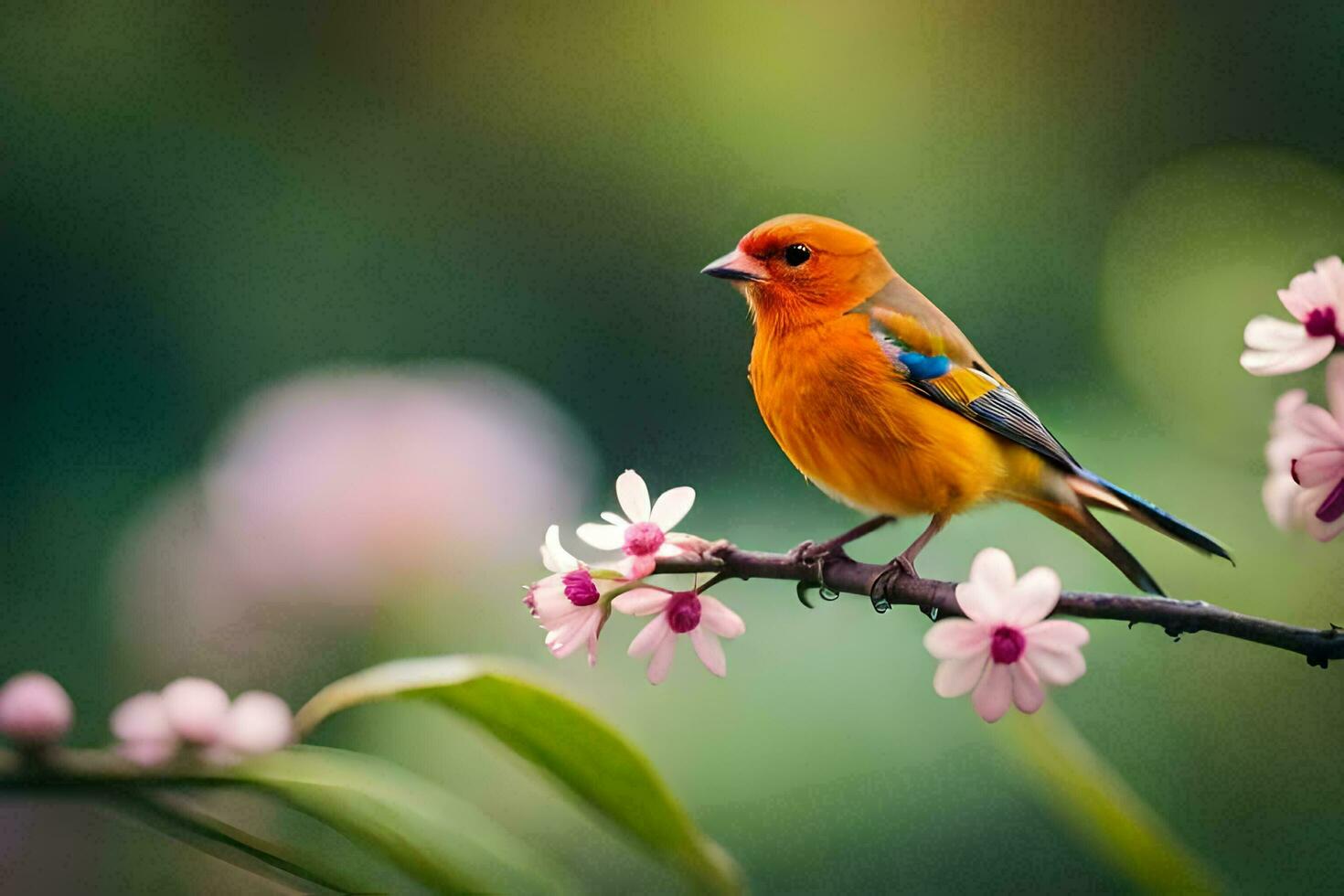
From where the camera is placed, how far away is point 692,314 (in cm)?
119

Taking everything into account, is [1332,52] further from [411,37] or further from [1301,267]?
[411,37]

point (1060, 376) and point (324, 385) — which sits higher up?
point (324, 385)

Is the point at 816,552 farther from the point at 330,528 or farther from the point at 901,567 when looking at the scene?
the point at 330,528

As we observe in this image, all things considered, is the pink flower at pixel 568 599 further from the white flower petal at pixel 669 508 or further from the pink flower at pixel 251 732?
the pink flower at pixel 251 732

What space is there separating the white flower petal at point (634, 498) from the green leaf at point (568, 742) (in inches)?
2.3

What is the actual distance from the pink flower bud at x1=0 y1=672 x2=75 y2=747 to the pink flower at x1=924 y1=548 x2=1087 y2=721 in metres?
0.27

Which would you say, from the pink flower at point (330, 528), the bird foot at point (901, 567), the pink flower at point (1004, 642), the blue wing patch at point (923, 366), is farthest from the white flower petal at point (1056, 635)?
the pink flower at point (330, 528)

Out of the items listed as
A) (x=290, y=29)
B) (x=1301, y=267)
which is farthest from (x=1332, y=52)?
(x=290, y=29)

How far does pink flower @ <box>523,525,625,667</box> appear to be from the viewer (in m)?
0.37

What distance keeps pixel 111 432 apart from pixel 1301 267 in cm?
115

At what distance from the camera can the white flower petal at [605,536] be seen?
0.37m

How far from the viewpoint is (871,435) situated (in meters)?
0.54

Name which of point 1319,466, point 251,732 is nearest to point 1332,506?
point 1319,466

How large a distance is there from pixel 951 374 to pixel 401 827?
307 mm
